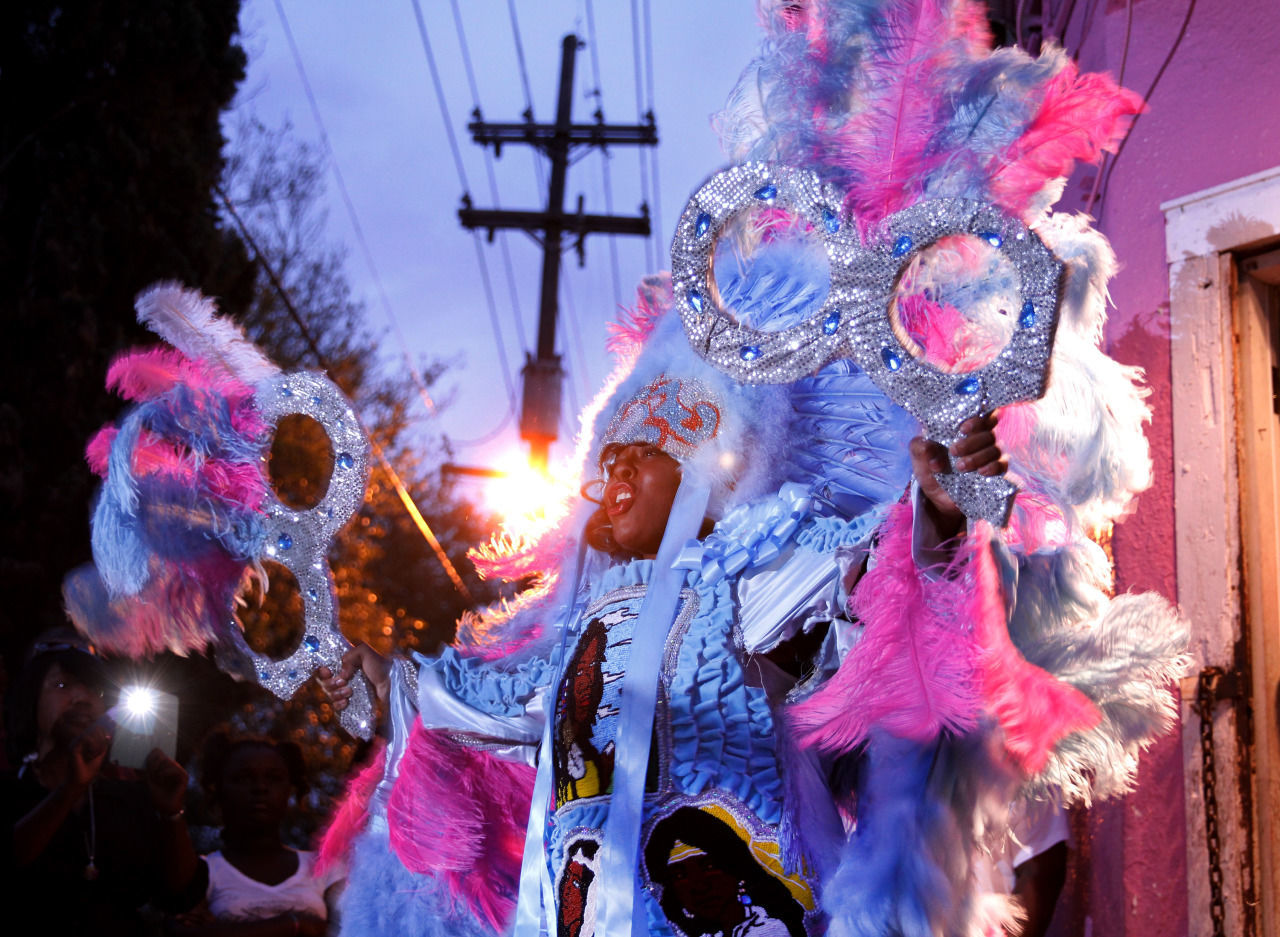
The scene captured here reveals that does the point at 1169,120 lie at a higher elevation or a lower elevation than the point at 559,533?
higher

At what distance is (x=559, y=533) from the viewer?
2.90 meters

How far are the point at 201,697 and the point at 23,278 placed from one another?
265 centimetres

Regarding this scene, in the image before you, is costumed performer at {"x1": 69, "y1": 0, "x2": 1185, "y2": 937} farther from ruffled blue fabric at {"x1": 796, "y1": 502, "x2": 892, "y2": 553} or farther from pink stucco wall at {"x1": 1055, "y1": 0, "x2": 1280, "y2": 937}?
pink stucco wall at {"x1": 1055, "y1": 0, "x2": 1280, "y2": 937}

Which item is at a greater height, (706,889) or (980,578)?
(980,578)

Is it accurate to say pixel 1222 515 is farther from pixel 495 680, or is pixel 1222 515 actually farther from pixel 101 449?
pixel 101 449

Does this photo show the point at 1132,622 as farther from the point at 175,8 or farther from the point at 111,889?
the point at 175,8

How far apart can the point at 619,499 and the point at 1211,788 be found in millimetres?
1620

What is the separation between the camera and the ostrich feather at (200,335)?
2.93 meters

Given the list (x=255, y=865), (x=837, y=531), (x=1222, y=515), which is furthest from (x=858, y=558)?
(x=255, y=865)

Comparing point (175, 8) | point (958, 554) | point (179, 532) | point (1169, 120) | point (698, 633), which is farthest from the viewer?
point (175, 8)

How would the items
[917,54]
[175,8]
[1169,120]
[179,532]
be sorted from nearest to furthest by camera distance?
[917,54], [179,532], [1169,120], [175,8]

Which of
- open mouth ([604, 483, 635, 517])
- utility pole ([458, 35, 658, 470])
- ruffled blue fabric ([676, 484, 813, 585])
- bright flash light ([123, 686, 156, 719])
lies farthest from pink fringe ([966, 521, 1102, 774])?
utility pole ([458, 35, 658, 470])

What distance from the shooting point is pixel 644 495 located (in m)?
2.53

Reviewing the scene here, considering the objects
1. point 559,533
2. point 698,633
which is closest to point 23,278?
point 559,533
